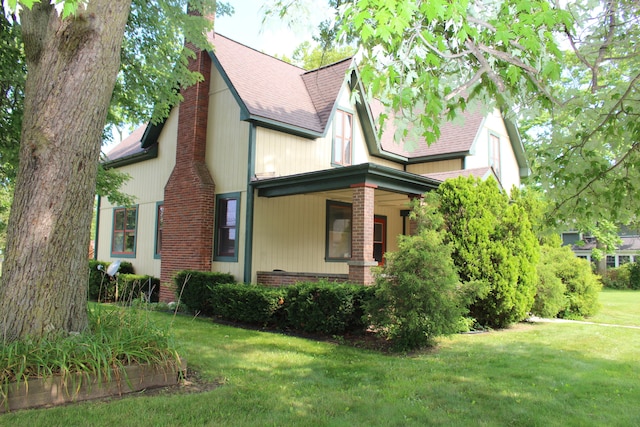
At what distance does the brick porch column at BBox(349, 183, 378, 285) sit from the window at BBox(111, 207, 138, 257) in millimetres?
8770

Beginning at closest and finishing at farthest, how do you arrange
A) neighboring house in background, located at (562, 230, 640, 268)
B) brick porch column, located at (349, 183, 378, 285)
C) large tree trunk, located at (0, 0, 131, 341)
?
large tree trunk, located at (0, 0, 131, 341), brick porch column, located at (349, 183, 378, 285), neighboring house in background, located at (562, 230, 640, 268)

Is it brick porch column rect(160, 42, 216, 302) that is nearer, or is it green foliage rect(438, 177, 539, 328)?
green foliage rect(438, 177, 539, 328)

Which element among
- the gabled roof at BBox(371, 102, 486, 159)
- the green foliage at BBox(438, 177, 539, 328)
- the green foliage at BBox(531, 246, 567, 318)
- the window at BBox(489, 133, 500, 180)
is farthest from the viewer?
the window at BBox(489, 133, 500, 180)

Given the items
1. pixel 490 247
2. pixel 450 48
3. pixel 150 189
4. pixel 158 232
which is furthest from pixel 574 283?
pixel 150 189

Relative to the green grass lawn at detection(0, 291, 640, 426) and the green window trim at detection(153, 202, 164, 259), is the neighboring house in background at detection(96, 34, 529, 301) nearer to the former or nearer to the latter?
the green window trim at detection(153, 202, 164, 259)

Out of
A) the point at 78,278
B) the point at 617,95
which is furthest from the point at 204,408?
the point at 617,95

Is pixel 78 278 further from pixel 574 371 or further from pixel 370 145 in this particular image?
Answer: pixel 370 145

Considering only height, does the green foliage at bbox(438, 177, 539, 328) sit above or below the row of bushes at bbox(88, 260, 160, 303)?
above

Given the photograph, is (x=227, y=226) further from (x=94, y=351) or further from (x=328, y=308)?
(x=94, y=351)

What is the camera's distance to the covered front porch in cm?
1027

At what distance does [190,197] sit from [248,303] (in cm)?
423

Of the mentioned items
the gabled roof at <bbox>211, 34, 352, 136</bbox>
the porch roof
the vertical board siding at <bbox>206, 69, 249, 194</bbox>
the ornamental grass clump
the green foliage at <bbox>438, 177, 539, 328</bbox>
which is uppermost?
the gabled roof at <bbox>211, 34, 352, 136</bbox>

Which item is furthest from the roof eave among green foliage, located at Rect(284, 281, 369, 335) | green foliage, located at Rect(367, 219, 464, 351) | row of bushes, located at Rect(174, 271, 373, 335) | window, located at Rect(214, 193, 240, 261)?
green foliage, located at Rect(367, 219, 464, 351)

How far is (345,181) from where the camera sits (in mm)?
10664
